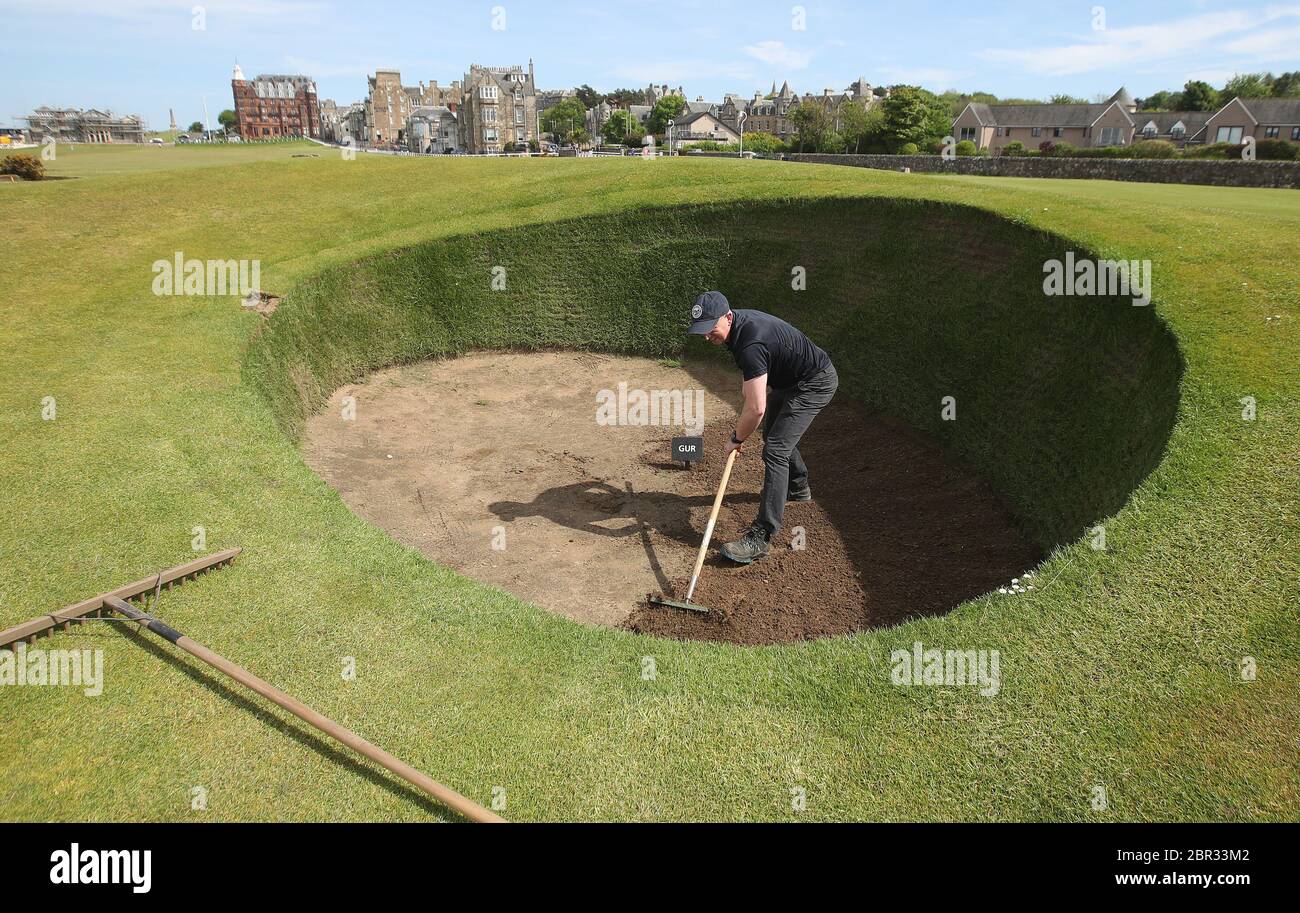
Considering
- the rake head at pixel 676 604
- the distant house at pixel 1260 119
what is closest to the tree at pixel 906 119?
the distant house at pixel 1260 119

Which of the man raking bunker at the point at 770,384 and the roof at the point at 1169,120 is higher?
the roof at the point at 1169,120

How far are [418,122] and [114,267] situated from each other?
130 m

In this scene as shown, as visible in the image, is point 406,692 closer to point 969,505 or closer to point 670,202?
point 969,505

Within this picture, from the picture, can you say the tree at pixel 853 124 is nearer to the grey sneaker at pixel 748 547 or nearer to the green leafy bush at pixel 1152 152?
the green leafy bush at pixel 1152 152

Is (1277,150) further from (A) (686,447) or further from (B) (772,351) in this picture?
(B) (772,351)

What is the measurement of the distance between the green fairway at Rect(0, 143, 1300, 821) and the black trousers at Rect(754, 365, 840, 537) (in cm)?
293

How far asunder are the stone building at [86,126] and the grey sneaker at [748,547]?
11548cm

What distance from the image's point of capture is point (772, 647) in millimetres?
6379

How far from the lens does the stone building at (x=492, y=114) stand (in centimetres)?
11612

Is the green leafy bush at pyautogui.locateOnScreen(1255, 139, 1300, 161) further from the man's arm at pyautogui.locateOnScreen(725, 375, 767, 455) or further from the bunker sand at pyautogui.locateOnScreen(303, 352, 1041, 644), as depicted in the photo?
the man's arm at pyautogui.locateOnScreen(725, 375, 767, 455)

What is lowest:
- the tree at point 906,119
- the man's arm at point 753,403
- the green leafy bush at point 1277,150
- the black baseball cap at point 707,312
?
the man's arm at point 753,403

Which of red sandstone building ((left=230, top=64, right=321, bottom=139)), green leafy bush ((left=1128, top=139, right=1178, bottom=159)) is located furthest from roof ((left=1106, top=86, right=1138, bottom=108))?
red sandstone building ((left=230, top=64, right=321, bottom=139))

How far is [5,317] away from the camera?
12.3 m

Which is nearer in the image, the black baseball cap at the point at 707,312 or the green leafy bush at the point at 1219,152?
the black baseball cap at the point at 707,312
